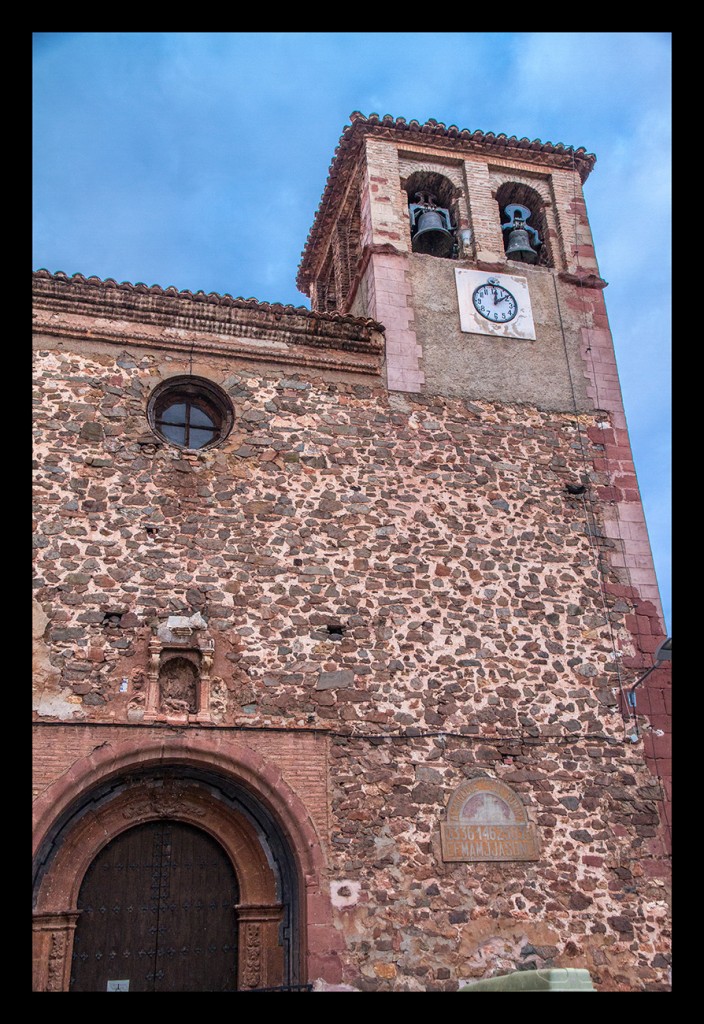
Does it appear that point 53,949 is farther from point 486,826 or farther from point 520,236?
point 520,236

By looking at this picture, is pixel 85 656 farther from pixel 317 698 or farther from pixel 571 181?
pixel 571 181

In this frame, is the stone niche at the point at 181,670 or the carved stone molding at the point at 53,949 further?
the stone niche at the point at 181,670

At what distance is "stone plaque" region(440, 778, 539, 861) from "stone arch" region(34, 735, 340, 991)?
138 centimetres

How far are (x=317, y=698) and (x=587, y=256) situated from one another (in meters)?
7.72

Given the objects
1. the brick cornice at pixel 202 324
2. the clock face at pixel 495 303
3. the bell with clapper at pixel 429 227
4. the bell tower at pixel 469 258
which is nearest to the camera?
the brick cornice at pixel 202 324

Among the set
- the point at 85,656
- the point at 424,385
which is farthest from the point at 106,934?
the point at 424,385

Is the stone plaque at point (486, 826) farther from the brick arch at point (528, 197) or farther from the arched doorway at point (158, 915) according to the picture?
the brick arch at point (528, 197)

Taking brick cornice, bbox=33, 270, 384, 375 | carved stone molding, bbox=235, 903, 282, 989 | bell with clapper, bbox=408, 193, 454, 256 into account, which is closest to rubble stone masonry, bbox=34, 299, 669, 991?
brick cornice, bbox=33, 270, 384, 375

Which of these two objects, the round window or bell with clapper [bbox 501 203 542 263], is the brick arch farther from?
the round window

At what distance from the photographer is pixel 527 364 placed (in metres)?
12.0

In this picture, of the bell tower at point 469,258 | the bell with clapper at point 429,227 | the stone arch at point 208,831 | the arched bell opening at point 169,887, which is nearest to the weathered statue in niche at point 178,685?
the stone arch at point 208,831

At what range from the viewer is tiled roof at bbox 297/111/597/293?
13.2 meters

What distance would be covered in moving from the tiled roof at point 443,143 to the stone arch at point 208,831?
8944mm

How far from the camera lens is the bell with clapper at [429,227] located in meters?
12.8
